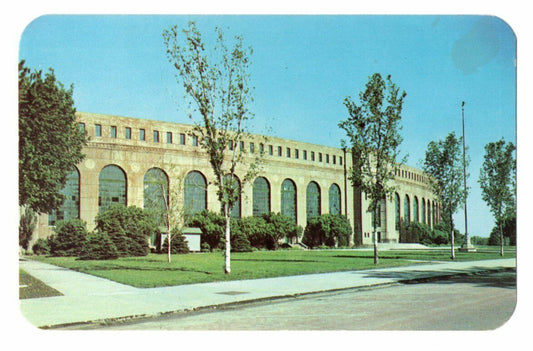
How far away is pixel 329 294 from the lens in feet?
50.4

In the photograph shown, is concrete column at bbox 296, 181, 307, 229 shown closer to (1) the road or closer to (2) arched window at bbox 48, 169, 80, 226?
(1) the road

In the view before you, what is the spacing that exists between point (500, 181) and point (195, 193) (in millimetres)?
12046

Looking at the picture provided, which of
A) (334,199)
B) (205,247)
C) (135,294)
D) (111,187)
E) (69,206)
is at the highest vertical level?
(111,187)

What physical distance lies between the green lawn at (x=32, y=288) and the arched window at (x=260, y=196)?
9.07 metres

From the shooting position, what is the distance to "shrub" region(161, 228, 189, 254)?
19.6 metres

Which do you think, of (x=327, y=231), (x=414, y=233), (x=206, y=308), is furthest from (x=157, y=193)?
(x=414, y=233)

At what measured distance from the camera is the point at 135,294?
1419 cm

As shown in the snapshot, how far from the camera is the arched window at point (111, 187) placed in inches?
727

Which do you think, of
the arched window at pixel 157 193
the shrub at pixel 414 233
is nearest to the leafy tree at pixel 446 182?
the shrub at pixel 414 233

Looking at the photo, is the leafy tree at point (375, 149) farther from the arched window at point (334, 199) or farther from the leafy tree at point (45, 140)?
the leafy tree at point (45, 140)

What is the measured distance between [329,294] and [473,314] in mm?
4252

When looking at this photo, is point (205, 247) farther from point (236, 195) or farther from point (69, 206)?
point (69, 206)

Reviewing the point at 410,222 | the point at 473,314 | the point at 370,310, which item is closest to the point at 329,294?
the point at 370,310

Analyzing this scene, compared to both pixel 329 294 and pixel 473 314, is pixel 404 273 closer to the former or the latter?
pixel 329 294
